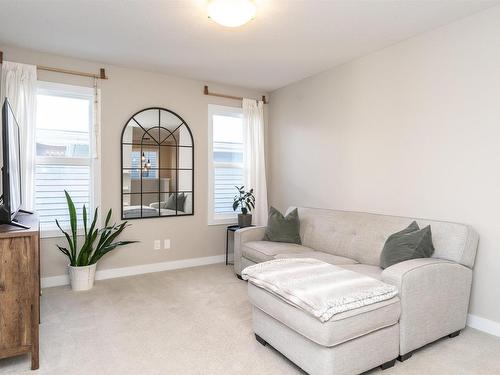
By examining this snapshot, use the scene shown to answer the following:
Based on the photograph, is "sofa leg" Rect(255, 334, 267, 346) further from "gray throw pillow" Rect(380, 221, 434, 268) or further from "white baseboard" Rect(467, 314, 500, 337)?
"white baseboard" Rect(467, 314, 500, 337)

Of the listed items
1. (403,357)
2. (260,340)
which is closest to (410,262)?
(403,357)

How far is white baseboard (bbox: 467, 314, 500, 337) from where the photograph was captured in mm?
2482

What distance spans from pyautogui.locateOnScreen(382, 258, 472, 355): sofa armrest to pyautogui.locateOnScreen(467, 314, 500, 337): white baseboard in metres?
0.21

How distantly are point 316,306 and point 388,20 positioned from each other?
2336 millimetres

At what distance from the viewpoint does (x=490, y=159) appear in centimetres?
251

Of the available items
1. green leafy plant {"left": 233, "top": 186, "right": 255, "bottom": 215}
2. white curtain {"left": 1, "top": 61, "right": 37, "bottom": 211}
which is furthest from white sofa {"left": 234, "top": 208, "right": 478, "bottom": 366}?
white curtain {"left": 1, "top": 61, "right": 37, "bottom": 211}

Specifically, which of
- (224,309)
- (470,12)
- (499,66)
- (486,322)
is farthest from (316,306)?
(470,12)

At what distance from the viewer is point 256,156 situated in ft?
15.4

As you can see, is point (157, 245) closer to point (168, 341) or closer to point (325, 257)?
point (168, 341)

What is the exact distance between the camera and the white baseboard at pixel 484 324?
8.14ft

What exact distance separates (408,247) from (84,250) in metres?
3.06

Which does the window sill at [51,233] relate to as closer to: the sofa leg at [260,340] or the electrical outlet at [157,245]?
the electrical outlet at [157,245]

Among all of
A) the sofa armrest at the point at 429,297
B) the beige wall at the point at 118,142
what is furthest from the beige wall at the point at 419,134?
the beige wall at the point at 118,142

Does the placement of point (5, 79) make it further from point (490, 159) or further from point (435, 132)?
point (490, 159)
